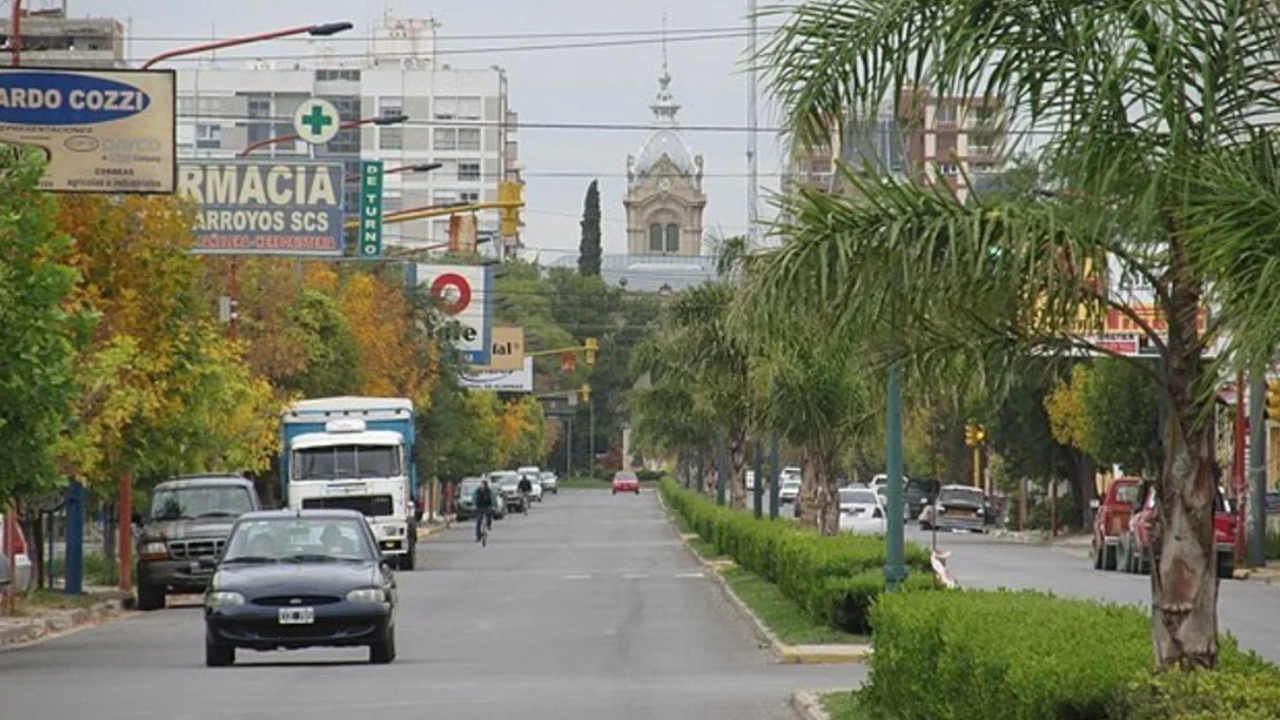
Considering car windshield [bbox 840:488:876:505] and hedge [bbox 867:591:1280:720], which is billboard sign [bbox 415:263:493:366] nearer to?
car windshield [bbox 840:488:876:505]

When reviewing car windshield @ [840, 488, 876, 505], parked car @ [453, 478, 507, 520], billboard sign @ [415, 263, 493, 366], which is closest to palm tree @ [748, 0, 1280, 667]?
car windshield @ [840, 488, 876, 505]

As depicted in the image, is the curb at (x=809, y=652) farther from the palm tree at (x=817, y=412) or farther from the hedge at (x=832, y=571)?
Answer: the palm tree at (x=817, y=412)

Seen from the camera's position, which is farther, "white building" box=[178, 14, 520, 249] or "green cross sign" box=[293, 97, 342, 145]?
"white building" box=[178, 14, 520, 249]

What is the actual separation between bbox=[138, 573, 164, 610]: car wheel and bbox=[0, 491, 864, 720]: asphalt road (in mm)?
237

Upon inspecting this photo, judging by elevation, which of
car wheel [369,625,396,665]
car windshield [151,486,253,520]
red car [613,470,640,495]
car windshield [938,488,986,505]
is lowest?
red car [613,470,640,495]

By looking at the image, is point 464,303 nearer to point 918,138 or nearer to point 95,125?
point 95,125

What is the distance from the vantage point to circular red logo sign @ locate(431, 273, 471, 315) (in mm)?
80250

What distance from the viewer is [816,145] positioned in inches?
589

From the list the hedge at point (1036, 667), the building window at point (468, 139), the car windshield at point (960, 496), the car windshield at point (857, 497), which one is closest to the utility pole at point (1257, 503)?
the car windshield at point (857, 497)

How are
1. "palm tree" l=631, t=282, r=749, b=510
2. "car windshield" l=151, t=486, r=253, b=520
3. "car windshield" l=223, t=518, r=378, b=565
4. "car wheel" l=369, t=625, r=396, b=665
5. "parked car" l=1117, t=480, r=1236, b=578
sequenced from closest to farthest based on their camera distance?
"car wheel" l=369, t=625, r=396, b=665
"car windshield" l=223, t=518, r=378, b=565
"car windshield" l=151, t=486, r=253, b=520
"parked car" l=1117, t=480, r=1236, b=578
"palm tree" l=631, t=282, r=749, b=510

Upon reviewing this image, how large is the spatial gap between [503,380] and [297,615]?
88.1 m

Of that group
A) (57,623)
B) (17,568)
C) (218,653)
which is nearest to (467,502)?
(17,568)

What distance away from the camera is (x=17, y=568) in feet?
128

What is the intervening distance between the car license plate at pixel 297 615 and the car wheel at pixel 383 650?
0.98m
